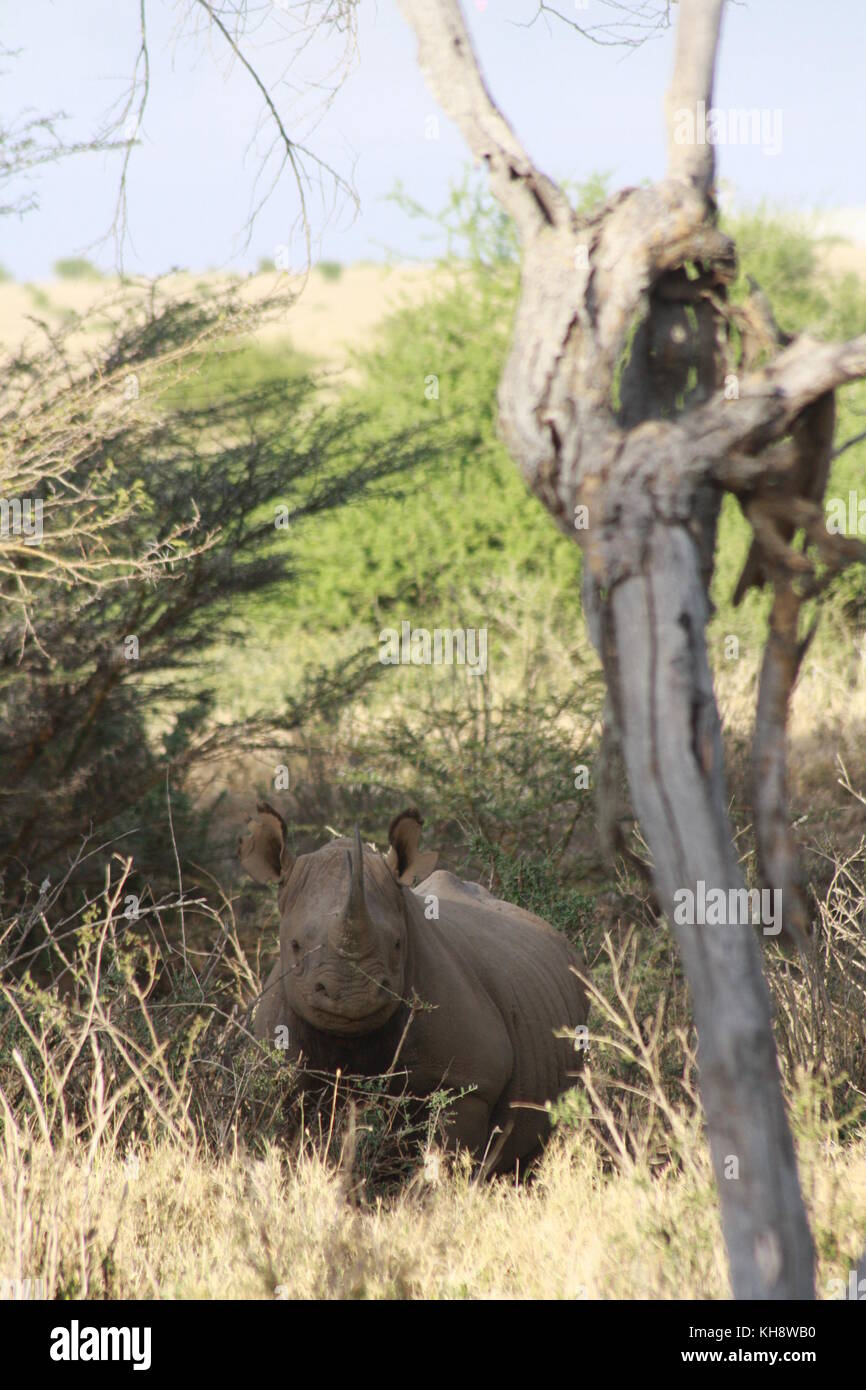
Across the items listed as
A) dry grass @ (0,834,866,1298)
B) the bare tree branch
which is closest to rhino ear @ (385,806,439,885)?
dry grass @ (0,834,866,1298)

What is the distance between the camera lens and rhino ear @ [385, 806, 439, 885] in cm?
581

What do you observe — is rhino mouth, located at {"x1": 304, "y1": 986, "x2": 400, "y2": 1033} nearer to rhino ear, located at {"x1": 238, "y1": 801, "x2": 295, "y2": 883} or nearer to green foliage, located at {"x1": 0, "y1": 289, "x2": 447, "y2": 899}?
rhino ear, located at {"x1": 238, "y1": 801, "x2": 295, "y2": 883}

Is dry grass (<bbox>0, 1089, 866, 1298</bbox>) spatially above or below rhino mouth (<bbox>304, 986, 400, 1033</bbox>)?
below

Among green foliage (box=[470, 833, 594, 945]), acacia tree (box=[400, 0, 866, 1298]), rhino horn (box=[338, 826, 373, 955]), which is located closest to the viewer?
acacia tree (box=[400, 0, 866, 1298])

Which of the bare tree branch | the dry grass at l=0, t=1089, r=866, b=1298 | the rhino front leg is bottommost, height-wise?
the dry grass at l=0, t=1089, r=866, b=1298

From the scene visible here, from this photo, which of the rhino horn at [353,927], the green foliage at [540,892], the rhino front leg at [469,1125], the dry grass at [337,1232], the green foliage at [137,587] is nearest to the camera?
the dry grass at [337,1232]

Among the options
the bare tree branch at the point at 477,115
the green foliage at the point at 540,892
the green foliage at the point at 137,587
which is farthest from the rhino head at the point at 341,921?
the bare tree branch at the point at 477,115

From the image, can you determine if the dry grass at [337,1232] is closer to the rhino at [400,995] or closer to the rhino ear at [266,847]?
the rhino at [400,995]

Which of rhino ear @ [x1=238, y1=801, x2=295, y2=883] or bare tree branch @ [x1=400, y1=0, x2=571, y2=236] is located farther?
rhino ear @ [x1=238, y1=801, x2=295, y2=883]

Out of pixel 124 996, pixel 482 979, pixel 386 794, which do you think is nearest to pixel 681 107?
pixel 124 996

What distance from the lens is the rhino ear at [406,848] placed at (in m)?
5.81

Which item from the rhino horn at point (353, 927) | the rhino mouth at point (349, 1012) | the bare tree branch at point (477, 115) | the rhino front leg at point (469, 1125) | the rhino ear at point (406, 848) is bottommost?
the rhino front leg at point (469, 1125)

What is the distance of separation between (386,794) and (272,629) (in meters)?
7.04

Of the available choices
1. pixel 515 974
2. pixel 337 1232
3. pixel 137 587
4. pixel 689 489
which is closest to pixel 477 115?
pixel 689 489
